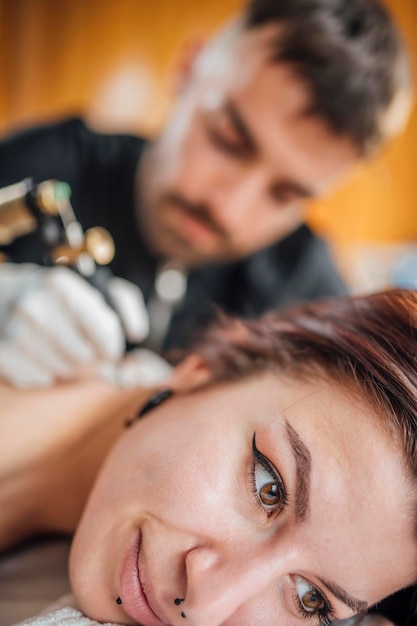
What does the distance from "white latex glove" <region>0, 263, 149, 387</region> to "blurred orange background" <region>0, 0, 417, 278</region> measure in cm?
260

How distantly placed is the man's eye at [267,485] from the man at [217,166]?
40cm

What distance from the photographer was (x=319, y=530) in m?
0.66

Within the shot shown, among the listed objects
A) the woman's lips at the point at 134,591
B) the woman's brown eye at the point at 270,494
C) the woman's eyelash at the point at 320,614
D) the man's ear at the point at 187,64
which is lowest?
the woman's eyelash at the point at 320,614

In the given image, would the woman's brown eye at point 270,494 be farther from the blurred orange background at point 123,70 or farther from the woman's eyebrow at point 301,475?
the blurred orange background at point 123,70

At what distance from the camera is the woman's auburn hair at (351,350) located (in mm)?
707

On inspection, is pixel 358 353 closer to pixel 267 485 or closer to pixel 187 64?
pixel 267 485

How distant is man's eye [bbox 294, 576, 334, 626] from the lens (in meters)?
0.70

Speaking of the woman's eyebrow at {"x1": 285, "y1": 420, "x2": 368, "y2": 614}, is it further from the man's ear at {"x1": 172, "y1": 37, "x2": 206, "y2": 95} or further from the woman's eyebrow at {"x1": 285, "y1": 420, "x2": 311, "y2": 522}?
the man's ear at {"x1": 172, "y1": 37, "x2": 206, "y2": 95}

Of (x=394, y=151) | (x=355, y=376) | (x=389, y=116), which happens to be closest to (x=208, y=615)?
(x=355, y=376)

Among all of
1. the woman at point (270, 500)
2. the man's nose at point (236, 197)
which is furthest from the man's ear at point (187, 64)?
the woman at point (270, 500)

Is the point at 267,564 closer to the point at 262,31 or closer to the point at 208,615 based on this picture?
the point at 208,615

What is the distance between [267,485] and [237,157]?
90cm

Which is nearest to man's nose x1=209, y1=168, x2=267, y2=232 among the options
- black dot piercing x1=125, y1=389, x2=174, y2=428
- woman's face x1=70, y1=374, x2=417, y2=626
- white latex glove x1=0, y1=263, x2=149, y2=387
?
white latex glove x1=0, y1=263, x2=149, y2=387

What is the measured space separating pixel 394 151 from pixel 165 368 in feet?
8.52
